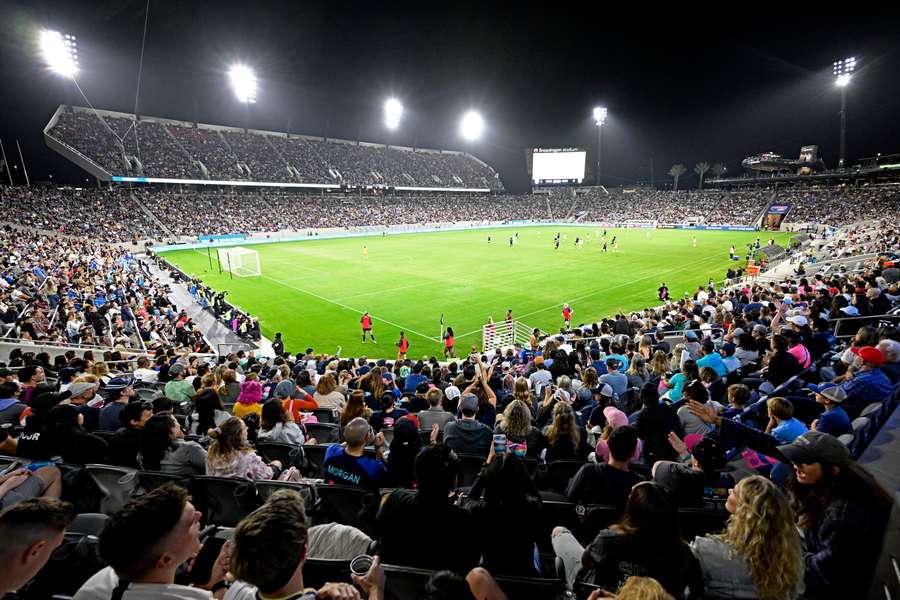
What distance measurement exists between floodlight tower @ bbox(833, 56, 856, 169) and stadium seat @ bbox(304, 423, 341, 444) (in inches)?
3408

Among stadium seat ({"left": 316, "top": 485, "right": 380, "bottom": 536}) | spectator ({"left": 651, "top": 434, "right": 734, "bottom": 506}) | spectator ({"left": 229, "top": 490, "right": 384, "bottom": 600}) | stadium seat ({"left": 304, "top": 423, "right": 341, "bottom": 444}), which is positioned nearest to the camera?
spectator ({"left": 229, "top": 490, "right": 384, "bottom": 600})

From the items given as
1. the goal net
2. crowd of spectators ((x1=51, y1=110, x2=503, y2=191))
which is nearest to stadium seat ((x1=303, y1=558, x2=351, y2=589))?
the goal net

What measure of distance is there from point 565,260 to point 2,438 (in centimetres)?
3918

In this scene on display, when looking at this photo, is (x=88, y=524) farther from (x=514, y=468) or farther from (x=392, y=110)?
(x=392, y=110)

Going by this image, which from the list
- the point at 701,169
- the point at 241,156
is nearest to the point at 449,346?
the point at 241,156

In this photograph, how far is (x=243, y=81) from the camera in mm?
69500

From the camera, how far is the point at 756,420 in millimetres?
6367

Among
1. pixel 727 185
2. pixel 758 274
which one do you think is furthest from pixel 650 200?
pixel 758 274

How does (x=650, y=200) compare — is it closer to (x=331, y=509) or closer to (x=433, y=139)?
(x=433, y=139)

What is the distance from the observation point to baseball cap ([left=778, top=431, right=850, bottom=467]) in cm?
317

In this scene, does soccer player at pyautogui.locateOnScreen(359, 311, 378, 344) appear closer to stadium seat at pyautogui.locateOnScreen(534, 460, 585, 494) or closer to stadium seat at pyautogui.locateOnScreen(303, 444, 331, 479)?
stadium seat at pyautogui.locateOnScreen(303, 444, 331, 479)

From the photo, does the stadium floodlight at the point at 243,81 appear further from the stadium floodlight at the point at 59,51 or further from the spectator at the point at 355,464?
the spectator at the point at 355,464

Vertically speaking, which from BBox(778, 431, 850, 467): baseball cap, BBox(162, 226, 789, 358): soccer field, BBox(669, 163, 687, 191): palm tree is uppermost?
BBox(669, 163, 687, 191): palm tree

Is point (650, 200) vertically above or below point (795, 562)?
above
